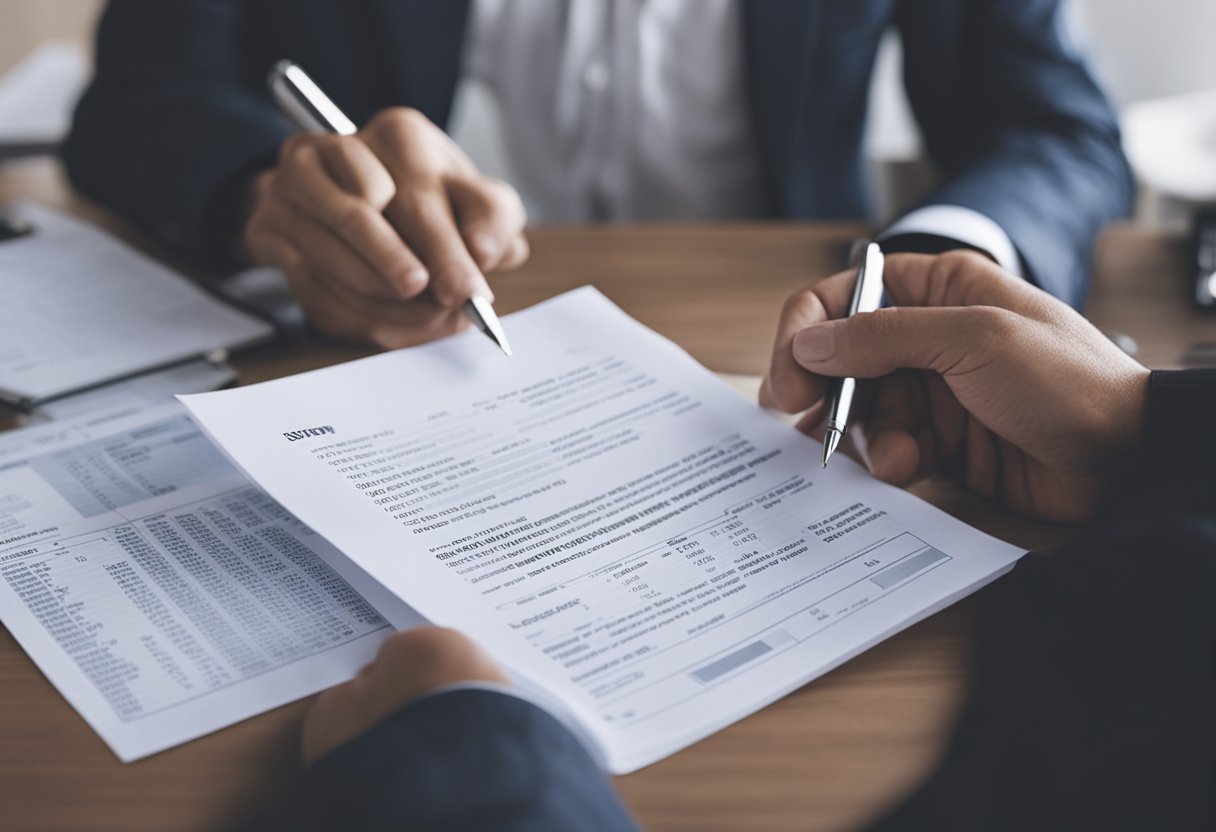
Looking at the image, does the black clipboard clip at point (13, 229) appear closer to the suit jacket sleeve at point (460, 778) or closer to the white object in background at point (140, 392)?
the white object in background at point (140, 392)

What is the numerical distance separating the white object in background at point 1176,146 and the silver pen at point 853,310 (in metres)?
0.56

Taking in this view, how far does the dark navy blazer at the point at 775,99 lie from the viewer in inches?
35.5

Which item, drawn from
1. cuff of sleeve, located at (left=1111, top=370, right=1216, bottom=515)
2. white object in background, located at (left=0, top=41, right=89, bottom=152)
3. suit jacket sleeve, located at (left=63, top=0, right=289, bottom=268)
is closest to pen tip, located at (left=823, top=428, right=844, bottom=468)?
cuff of sleeve, located at (left=1111, top=370, right=1216, bottom=515)

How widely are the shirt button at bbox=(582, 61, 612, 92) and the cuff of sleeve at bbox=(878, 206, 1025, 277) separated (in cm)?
55

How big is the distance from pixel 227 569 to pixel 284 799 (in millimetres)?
144

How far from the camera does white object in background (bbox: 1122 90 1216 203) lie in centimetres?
118

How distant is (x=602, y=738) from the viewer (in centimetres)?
41

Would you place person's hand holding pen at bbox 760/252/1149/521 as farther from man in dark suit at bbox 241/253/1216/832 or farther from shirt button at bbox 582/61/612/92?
shirt button at bbox 582/61/612/92

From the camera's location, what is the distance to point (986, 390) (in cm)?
57

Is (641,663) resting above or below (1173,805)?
below

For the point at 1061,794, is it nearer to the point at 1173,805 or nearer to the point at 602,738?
the point at 1173,805

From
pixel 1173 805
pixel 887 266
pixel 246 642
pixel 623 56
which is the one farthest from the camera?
pixel 623 56

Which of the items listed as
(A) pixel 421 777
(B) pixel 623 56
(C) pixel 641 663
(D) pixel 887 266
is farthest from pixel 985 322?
(B) pixel 623 56

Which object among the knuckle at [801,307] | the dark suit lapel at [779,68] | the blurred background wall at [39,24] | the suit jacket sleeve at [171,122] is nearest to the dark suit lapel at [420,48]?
the suit jacket sleeve at [171,122]
